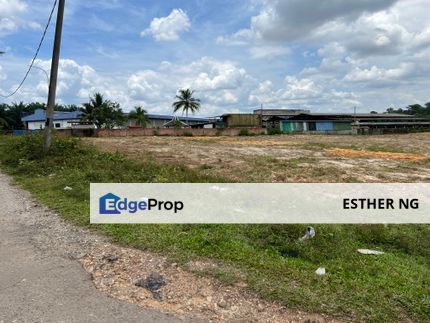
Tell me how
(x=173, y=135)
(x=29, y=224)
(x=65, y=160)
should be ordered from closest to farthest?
(x=29, y=224), (x=65, y=160), (x=173, y=135)

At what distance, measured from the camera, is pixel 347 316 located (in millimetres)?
2941

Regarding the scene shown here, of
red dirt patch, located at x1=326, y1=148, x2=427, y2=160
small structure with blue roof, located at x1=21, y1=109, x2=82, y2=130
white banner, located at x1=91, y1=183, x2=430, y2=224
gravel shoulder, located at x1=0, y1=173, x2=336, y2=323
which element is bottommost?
gravel shoulder, located at x1=0, y1=173, x2=336, y2=323

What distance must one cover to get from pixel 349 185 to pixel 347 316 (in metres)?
6.26

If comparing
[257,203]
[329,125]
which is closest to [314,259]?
[257,203]

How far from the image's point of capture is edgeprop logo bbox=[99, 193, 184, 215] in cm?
607

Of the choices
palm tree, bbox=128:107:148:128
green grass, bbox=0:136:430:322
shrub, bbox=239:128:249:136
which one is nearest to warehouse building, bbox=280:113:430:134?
shrub, bbox=239:128:249:136

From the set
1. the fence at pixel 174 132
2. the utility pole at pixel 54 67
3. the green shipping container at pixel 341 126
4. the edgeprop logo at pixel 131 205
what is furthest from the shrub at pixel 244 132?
the edgeprop logo at pixel 131 205

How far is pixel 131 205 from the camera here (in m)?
6.36

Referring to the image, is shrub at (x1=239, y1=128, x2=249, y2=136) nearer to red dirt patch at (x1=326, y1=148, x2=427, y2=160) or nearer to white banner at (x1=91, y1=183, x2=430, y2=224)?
red dirt patch at (x1=326, y1=148, x2=427, y2=160)

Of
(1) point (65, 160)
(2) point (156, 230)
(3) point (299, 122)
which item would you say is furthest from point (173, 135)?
(2) point (156, 230)

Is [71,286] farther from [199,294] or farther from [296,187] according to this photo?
[296,187]

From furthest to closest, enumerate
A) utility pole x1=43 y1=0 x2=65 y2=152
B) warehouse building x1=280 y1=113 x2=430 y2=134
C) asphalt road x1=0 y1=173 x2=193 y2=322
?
warehouse building x1=280 y1=113 x2=430 y2=134 < utility pole x1=43 y1=0 x2=65 y2=152 < asphalt road x1=0 y1=173 x2=193 y2=322

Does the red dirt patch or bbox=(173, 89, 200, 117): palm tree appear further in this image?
bbox=(173, 89, 200, 117): palm tree

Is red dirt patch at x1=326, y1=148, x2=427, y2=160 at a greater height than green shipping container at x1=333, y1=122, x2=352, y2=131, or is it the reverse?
green shipping container at x1=333, y1=122, x2=352, y2=131
